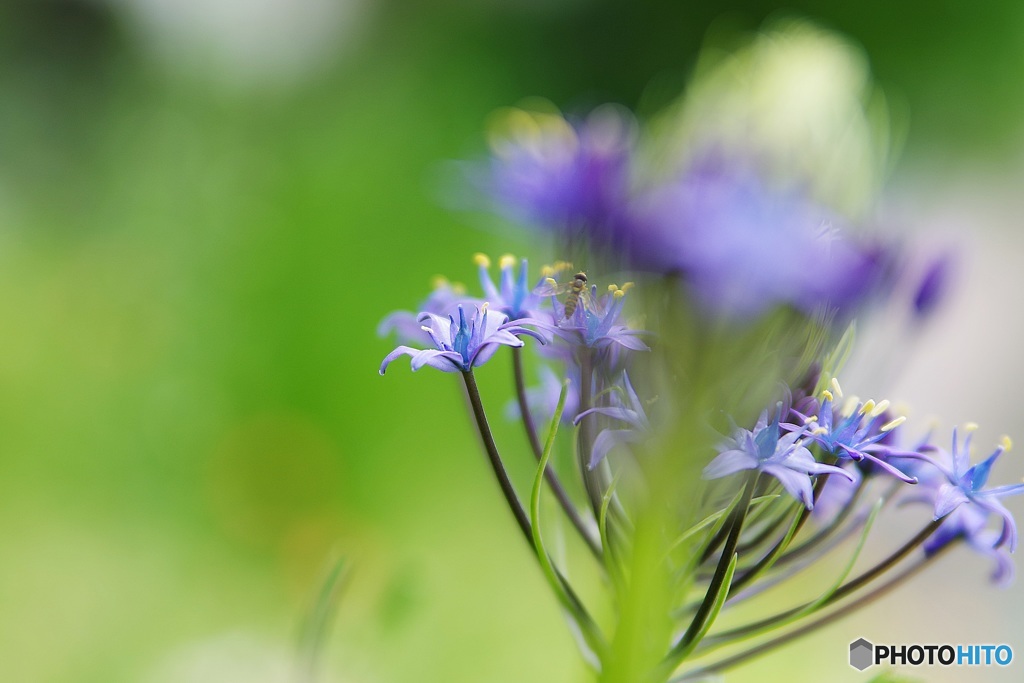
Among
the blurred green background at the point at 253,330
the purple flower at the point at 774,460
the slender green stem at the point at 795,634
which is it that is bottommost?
the slender green stem at the point at 795,634

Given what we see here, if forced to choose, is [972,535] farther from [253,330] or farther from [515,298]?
[253,330]

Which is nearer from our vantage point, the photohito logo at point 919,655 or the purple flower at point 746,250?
the purple flower at point 746,250

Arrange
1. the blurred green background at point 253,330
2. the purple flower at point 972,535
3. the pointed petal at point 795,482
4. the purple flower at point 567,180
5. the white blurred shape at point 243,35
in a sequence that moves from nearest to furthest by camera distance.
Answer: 1. the pointed petal at point 795,482
2. the purple flower at point 972,535
3. the purple flower at point 567,180
4. the blurred green background at point 253,330
5. the white blurred shape at point 243,35

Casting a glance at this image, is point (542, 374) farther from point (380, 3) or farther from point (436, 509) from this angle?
point (380, 3)

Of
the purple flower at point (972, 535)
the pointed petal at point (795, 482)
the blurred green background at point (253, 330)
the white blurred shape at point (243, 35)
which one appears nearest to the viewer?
the pointed petal at point (795, 482)

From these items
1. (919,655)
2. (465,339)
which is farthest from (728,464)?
(919,655)

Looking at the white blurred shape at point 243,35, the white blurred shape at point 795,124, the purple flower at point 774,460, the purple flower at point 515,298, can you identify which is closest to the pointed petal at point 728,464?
the purple flower at point 774,460

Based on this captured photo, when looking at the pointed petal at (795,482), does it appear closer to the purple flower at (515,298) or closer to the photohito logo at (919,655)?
the purple flower at (515,298)
